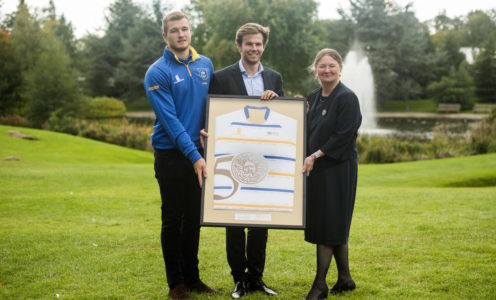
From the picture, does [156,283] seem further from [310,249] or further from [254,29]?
[254,29]

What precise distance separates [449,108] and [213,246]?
4622 centimetres

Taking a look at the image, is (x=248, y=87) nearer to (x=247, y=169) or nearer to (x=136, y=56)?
(x=247, y=169)

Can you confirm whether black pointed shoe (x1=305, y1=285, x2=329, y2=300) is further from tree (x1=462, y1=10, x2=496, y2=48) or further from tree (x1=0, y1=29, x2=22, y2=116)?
tree (x1=462, y1=10, x2=496, y2=48)

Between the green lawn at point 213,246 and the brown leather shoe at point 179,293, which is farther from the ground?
the brown leather shoe at point 179,293

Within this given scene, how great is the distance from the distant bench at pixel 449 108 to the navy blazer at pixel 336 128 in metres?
47.3

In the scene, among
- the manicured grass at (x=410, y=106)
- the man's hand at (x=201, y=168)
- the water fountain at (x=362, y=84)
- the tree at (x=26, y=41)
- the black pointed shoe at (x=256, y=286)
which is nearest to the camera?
the man's hand at (x=201, y=168)

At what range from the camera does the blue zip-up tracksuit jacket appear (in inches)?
168

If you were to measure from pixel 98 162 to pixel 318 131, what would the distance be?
15.7 m

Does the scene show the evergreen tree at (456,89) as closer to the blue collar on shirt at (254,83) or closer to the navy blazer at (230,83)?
the blue collar on shirt at (254,83)

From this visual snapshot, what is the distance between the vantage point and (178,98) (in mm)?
4398

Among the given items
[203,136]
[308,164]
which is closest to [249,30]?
[203,136]

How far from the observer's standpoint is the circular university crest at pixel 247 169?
4262mm

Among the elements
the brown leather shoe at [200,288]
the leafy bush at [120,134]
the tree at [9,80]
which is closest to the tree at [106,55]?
the tree at [9,80]

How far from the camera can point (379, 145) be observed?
19.9 m
